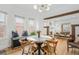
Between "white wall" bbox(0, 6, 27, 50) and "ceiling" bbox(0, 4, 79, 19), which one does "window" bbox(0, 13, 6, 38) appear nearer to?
"white wall" bbox(0, 6, 27, 50)

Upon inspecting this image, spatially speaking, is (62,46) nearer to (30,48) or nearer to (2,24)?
(30,48)

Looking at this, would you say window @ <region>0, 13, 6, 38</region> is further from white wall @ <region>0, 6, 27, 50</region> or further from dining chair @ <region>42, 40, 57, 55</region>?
dining chair @ <region>42, 40, 57, 55</region>

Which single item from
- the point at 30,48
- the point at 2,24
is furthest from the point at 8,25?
the point at 30,48

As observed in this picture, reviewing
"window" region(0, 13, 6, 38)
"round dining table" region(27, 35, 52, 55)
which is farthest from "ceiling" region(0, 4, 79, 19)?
"round dining table" region(27, 35, 52, 55)

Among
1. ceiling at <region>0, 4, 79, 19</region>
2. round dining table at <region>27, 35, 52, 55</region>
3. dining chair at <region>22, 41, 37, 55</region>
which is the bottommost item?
dining chair at <region>22, 41, 37, 55</region>

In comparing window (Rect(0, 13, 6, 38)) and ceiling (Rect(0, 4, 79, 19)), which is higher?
ceiling (Rect(0, 4, 79, 19))

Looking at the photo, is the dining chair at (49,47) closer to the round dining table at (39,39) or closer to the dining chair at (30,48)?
the round dining table at (39,39)

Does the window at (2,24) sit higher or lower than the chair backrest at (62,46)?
higher

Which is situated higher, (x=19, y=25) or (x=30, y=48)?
(x=19, y=25)

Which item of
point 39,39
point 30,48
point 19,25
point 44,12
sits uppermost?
point 44,12

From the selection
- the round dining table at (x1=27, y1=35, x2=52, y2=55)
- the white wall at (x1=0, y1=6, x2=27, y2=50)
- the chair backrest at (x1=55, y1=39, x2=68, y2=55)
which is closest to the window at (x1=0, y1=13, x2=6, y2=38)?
the white wall at (x1=0, y1=6, x2=27, y2=50)

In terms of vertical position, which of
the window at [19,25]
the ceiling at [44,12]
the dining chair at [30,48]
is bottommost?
the dining chair at [30,48]

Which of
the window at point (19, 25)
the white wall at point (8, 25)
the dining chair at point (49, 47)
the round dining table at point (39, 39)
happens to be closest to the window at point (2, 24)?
the white wall at point (8, 25)
